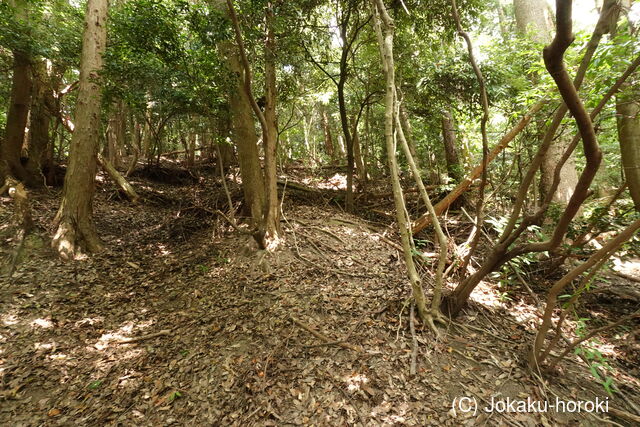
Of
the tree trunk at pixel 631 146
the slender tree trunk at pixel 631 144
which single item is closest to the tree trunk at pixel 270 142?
the slender tree trunk at pixel 631 144

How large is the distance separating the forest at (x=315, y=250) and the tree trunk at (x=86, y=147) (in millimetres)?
35

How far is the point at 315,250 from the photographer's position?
20.6 feet

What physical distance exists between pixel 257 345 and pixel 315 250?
2617 mm

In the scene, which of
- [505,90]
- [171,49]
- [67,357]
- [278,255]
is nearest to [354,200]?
[278,255]

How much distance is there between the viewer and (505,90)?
6320 millimetres

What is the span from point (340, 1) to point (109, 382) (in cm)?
888

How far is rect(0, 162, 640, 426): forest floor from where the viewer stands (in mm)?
3201

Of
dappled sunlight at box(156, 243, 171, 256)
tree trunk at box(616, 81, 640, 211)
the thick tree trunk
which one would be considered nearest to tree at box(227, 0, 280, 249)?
the thick tree trunk

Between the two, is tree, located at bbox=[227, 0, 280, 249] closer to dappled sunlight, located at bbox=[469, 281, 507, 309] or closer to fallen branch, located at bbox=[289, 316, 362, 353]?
fallen branch, located at bbox=[289, 316, 362, 353]

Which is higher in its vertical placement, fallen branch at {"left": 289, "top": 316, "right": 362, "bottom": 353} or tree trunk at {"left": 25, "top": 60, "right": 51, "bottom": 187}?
tree trunk at {"left": 25, "top": 60, "right": 51, "bottom": 187}

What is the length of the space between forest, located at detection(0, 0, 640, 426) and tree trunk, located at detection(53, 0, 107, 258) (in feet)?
0.12

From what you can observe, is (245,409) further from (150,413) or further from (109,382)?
(109,382)

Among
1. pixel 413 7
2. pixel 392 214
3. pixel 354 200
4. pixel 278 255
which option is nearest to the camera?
pixel 278 255

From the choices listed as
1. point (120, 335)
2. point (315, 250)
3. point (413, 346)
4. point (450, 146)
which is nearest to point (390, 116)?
point (413, 346)
